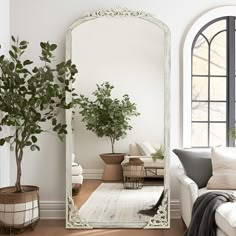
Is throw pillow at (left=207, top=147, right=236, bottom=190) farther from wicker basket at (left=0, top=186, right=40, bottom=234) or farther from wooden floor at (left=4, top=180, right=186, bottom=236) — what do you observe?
wicker basket at (left=0, top=186, right=40, bottom=234)

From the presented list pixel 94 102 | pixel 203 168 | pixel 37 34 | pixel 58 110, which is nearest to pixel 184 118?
pixel 203 168

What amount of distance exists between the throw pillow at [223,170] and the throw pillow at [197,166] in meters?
0.09

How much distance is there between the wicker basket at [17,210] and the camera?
3613mm

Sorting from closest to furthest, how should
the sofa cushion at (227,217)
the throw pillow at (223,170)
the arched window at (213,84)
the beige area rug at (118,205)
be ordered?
the sofa cushion at (227,217) → the throw pillow at (223,170) → the beige area rug at (118,205) → the arched window at (213,84)

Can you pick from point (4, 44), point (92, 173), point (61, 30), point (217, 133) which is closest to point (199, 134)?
point (217, 133)

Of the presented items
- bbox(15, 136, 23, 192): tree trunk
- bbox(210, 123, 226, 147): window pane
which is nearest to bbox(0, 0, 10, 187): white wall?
bbox(15, 136, 23, 192): tree trunk

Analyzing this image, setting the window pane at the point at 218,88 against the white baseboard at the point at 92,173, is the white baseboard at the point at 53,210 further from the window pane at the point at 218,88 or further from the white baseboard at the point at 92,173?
the window pane at the point at 218,88

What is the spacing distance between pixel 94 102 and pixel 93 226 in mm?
1274

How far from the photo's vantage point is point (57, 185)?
13.8 ft

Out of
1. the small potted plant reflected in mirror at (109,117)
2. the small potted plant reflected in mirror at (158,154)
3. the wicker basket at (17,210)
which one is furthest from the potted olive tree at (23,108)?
the small potted plant reflected in mirror at (158,154)

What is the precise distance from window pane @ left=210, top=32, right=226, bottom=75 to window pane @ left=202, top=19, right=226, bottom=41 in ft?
0.19

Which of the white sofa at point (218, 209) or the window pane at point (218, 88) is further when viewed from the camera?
the window pane at point (218, 88)

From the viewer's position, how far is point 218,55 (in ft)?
14.2

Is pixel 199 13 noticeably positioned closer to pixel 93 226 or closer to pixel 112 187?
pixel 112 187
